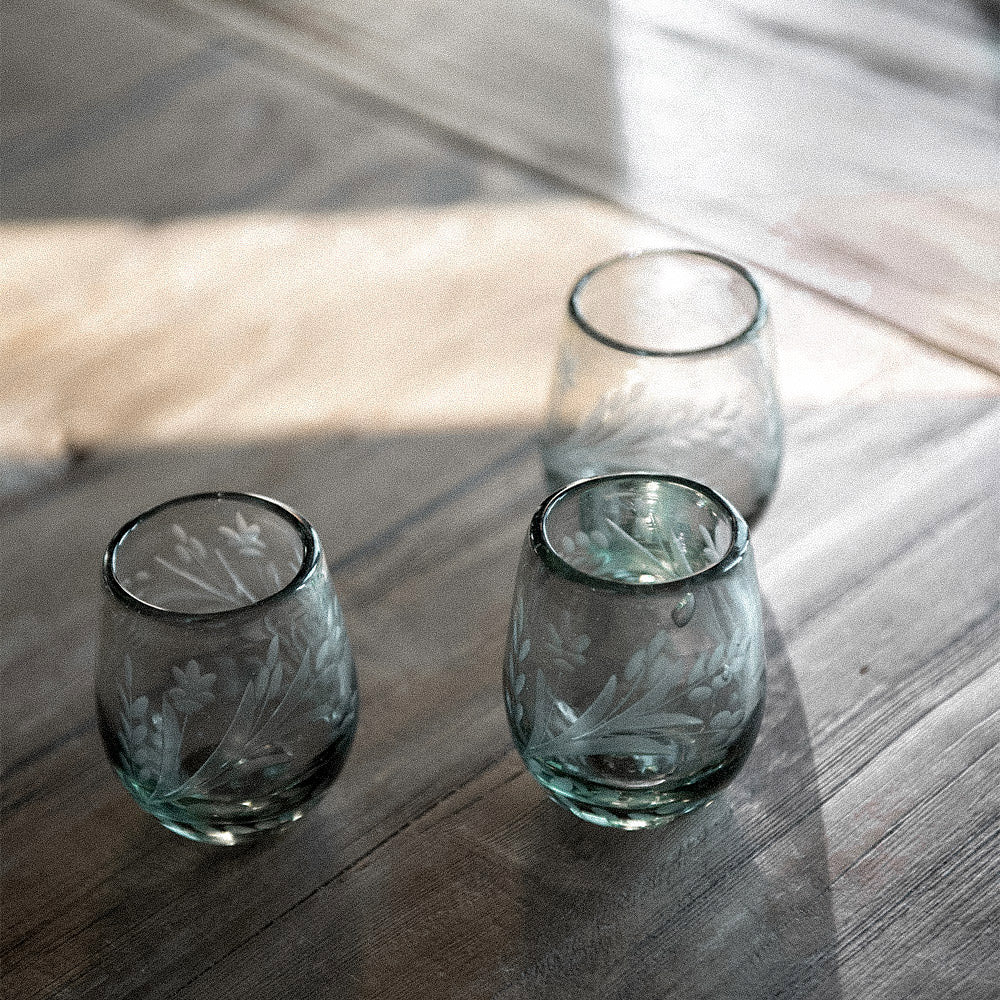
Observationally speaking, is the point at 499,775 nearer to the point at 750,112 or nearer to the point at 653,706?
the point at 653,706

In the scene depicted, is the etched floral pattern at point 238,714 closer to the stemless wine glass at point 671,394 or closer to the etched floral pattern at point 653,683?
the etched floral pattern at point 653,683

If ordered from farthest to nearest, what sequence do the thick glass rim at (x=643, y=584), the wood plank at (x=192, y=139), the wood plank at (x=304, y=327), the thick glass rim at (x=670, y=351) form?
the wood plank at (x=192, y=139)
the wood plank at (x=304, y=327)
the thick glass rim at (x=670, y=351)
the thick glass rim at (x=643, y=584)

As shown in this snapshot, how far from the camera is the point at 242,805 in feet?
1.57

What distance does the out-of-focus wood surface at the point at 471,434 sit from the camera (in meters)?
0.47

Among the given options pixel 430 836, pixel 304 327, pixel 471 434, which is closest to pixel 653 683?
pixel 430 836

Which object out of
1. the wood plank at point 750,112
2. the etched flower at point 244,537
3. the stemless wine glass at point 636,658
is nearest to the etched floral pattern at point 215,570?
the etched flower at point 244,537

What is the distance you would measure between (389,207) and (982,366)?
1.22ft

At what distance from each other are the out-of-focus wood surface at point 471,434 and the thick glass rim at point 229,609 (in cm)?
11

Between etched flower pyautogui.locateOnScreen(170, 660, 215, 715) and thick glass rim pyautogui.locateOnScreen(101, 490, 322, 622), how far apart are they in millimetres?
19

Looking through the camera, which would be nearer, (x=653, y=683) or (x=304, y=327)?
(x=653, y=683)

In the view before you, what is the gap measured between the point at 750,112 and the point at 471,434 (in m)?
0.39

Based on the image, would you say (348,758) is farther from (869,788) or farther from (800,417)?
(800,417)

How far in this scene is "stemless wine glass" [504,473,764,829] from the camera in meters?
0.44

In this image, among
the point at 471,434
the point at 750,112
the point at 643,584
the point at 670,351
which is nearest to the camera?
the point at 643,584
